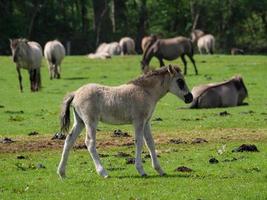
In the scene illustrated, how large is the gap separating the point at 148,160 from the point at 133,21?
67.3 meters

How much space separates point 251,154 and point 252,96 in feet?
48.2

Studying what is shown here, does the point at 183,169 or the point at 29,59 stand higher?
the point at 183,169

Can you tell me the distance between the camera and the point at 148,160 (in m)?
16.5

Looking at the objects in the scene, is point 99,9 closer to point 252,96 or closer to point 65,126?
point 252,96

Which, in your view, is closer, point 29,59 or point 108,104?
point 108,104

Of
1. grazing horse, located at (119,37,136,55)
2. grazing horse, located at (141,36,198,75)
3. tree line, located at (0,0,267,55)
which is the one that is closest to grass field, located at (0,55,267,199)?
grazing horse, located at (141,36,198,75)

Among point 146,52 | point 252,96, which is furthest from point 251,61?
point 252,96

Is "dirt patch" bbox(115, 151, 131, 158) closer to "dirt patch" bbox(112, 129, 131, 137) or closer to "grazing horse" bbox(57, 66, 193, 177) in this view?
"grazing horse" bbox(57, 66, 193, 177)

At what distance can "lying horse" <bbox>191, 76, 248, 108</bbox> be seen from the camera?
27.5 m

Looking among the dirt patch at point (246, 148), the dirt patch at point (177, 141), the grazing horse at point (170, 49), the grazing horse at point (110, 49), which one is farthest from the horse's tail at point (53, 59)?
the dirt patch at point (246, 148)

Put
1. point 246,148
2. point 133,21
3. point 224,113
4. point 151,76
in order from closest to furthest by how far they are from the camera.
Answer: point 151,76 → point 246,148 → point 224,113 → point 133,21

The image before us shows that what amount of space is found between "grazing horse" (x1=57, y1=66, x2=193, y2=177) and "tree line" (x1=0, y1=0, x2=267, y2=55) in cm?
5274

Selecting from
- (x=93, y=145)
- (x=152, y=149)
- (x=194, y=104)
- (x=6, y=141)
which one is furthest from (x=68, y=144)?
(x=194, y=104)

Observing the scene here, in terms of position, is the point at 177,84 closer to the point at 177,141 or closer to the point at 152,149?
the point at 152,149
